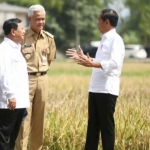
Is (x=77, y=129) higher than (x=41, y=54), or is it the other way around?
(x=41, y=54)

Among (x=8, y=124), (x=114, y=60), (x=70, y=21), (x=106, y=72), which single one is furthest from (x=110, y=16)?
(x=70, y=21)

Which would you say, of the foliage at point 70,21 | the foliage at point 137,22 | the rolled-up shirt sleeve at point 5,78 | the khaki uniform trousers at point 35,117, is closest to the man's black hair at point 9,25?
the rolled-up shirt sleeve at point 5,78

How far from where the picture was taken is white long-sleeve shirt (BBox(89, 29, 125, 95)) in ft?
22.8

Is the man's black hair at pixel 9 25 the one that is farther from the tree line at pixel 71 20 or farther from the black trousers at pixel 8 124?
the tree line at pixel 71 20

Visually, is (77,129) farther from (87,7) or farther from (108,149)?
(87,7)

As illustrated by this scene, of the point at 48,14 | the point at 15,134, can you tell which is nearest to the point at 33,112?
the point at 15,134

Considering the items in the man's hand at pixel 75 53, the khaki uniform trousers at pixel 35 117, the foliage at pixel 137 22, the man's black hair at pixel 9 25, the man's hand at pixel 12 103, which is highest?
the man's black hair at pixel 9 25

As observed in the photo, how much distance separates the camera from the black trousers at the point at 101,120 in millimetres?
7125

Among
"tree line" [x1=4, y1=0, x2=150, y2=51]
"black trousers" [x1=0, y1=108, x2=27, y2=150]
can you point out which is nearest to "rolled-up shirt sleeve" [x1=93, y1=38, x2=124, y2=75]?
"black trousers" [x1=0, y1=108, x2=27, y2=150]

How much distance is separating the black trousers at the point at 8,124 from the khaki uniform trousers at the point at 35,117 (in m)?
0.75

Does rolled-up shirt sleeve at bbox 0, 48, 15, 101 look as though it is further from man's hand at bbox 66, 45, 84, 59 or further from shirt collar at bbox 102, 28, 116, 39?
shirt collar at bbox 102, 28, 116, 39

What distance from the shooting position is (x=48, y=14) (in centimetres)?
6781

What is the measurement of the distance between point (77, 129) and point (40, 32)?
1344mm

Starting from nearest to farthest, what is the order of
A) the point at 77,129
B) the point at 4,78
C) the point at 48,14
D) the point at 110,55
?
the point at 4,78 < the point at 110,55 < the point at 77,129 < the point at 48,14
